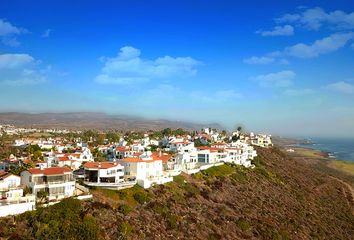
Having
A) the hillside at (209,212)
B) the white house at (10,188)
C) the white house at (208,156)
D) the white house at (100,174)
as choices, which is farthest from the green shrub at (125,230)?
the white house at (208,156)

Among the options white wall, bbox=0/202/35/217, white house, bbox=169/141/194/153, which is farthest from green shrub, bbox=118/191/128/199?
white house, bbox=169/141/194/153

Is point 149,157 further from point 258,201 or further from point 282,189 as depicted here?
point 282,189

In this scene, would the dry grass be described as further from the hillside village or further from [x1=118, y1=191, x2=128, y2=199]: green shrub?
[x1=118, y1=191, x2=128, y2=199]: green shrub

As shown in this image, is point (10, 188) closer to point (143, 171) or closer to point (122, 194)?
point (122, 194)

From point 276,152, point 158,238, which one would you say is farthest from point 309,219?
point 276,152

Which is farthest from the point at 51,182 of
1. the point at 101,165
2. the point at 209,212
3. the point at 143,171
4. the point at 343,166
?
the point at 343,166

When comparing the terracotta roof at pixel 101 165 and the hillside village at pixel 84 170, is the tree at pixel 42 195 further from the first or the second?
the terracotta roof at pixel 101 165

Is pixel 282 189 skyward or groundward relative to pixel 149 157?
groundward
